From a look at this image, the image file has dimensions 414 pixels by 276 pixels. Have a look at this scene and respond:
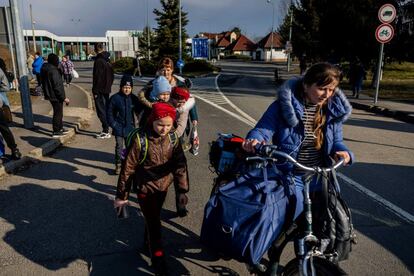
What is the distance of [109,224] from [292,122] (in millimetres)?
2698

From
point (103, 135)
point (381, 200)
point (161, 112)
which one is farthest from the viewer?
point (103, 135)

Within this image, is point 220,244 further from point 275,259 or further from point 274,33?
point 274,33

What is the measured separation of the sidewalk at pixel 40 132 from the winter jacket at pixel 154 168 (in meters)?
3.75

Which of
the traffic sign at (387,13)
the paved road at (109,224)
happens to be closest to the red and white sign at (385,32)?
the traffic sign at (387,13)

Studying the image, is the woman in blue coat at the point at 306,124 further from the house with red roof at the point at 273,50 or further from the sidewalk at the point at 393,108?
the house with red roof at the point at 273,50

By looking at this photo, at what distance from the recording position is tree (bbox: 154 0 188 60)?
43344 mm

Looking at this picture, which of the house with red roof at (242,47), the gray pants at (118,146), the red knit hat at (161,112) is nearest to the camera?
the red knit hat at (161,112)

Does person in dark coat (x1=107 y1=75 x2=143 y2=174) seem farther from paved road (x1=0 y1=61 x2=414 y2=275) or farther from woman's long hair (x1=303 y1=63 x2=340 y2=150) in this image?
woman's long hair (x1=303 y1=63 x2=340 y2=150)

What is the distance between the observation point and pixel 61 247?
387 cm

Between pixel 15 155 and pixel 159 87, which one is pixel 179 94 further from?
pixel 15 155

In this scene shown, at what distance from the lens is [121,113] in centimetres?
613

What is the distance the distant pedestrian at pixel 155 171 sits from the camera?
323 cm

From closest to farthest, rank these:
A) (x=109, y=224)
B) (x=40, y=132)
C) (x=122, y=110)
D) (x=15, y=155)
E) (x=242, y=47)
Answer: (x=109, y=224) < (x=122, y=110) < (x=15, y=155) < (x=40, y=132) < (x=242, y=47)

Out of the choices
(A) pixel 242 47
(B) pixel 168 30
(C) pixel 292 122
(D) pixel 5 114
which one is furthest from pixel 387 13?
(A) pixel 242 47
